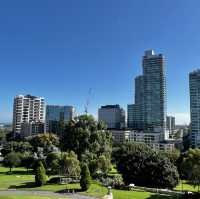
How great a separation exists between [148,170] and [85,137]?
66.7ft

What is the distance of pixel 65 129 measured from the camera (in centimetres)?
7738

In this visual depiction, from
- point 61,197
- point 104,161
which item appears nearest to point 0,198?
point 61,197

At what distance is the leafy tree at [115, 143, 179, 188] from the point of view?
58.0 metres

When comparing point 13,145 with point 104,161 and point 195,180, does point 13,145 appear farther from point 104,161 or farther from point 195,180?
point 195,180

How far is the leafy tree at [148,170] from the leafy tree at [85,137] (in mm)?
12483

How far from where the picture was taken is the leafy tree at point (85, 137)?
74.4m

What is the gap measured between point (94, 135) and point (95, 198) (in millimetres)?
31664

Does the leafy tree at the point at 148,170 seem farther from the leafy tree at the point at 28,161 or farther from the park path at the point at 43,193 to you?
the leafy tree at the point at 28,161

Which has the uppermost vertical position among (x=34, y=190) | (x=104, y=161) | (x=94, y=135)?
(x=94, y=135)

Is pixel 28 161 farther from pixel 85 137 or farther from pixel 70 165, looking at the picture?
pixel 70 165

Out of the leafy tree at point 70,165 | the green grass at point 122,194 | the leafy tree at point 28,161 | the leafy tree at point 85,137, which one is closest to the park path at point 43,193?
the green grass at point 122,194

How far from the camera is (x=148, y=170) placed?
5906 cm

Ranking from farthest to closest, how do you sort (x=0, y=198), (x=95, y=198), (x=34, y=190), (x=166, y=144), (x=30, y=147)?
(x=166, y=144), (x=30, y=147), (x=34, y=190), (x=95, y=198), (x=0, y=198)

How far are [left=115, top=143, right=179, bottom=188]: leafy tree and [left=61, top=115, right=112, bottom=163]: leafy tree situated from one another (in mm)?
12483
